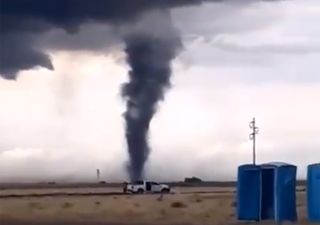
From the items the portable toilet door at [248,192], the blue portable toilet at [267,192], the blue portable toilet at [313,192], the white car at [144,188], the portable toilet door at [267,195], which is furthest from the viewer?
the white car at [144,188]

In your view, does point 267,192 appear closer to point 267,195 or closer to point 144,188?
point 267,195

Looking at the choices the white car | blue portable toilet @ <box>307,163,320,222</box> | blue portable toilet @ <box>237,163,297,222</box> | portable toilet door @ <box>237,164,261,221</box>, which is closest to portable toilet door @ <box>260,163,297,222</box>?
blue portable toilet @ <box>237,163,297,222</box>

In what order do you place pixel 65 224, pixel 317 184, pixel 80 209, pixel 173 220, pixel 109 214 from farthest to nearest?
pixel 80 209, pixel 109 214, pixel 173 220, pixel 65 224, pixel 317 184

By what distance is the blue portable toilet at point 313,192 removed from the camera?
3497cm

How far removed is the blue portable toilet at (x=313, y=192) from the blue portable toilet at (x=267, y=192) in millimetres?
653

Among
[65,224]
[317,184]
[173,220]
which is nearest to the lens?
[317,184]

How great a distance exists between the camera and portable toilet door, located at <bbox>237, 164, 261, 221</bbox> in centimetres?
3616

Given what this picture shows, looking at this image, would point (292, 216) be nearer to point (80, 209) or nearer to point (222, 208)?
point (222, 208)

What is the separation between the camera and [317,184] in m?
35.2

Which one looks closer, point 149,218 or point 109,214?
point 149,218

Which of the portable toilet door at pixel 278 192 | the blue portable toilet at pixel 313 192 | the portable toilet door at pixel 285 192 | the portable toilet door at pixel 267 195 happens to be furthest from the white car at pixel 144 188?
the portable toilet door at pixel 285 192

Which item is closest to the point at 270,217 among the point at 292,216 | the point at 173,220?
the point at 292,216

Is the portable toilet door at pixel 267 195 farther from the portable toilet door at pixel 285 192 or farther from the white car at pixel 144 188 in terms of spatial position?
the white car at pixel 144 188

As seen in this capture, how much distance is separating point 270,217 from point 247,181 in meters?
2.01
